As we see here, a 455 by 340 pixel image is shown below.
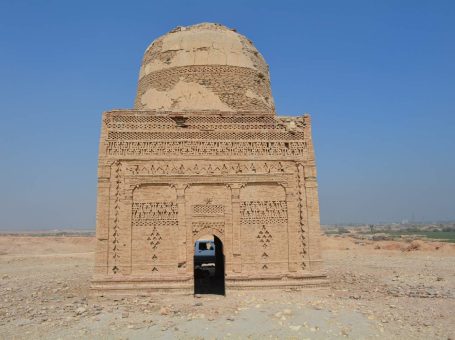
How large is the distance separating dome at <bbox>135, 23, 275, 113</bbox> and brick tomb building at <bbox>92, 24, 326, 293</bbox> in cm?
117

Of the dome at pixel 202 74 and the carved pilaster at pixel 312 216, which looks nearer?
the carved pilaster at pixel 312 216

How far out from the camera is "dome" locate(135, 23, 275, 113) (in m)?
12.3

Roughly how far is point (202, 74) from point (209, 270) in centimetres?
808

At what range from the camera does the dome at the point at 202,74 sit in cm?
1234

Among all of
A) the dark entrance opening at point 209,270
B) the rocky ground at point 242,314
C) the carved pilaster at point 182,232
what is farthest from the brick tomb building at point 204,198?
the dark entrance opening at point 209,270

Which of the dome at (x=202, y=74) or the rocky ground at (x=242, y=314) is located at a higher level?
the dome at (x=202, y=74)

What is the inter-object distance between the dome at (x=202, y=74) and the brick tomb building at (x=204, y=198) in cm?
117

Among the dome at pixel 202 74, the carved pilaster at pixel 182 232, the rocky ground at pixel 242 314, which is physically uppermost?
the dome at pixel 202 74

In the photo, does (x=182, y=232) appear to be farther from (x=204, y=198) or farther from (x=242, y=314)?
(x=242, y=314)

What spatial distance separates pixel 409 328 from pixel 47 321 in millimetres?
7521

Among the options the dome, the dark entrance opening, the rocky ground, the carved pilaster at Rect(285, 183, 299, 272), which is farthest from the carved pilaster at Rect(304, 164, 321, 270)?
the dark entrance opening

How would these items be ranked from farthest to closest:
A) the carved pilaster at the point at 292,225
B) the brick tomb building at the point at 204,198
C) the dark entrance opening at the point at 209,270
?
1. the dark entrance opening at the point at 209,270
2. the carved pilaster at the point at 292,225
3. the brick tomb building at the point at 204,198

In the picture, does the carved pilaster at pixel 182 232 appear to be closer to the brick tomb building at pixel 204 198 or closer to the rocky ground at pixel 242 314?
the brick tomb building at pixel 204 198

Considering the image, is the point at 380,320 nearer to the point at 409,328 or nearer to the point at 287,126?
the point at 409,328
